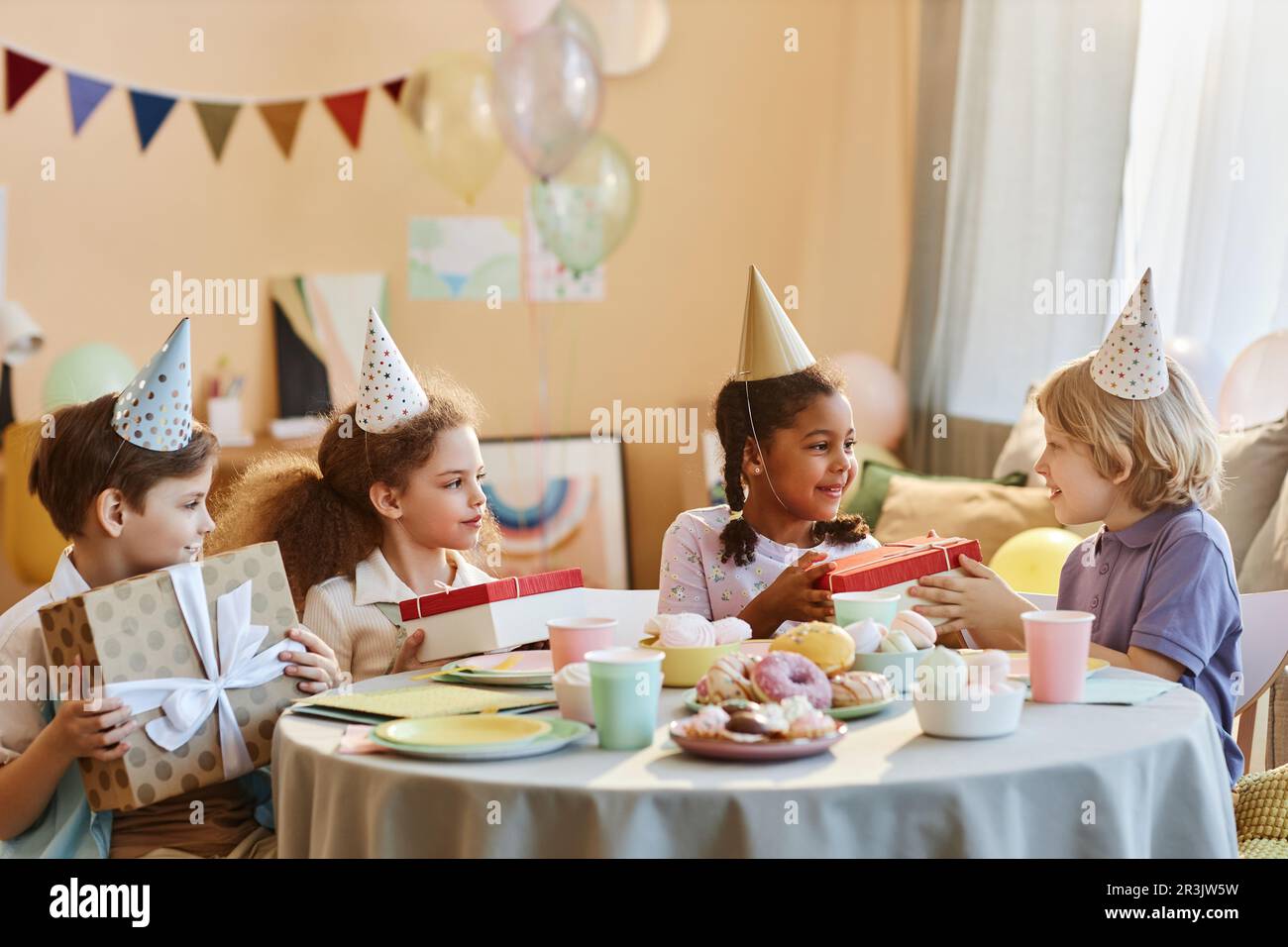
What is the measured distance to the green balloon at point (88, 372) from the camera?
4.21 meters

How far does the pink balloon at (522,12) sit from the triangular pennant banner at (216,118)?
1229 millimetres

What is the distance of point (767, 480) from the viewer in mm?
2021

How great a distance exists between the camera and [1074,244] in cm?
358

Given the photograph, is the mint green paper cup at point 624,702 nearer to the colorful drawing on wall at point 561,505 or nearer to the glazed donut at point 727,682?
the glazed donut at point 727,682

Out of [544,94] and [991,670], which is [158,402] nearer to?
[991,670]

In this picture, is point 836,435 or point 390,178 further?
point 390,178

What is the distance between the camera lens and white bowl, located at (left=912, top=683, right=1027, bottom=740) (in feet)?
3.89

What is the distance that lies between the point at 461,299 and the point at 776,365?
2963mm

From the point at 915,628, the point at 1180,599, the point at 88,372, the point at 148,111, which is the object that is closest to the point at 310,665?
the point at 915,628

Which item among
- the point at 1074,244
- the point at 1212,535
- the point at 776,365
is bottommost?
the point at 1212,535

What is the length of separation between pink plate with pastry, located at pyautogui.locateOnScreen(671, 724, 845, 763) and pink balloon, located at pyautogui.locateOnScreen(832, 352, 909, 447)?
10.4 feet

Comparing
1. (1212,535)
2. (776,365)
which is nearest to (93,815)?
(776,365)

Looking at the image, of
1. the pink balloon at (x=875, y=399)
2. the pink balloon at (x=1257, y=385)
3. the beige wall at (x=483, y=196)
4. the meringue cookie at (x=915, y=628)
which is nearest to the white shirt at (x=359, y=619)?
the meringue cookie at (x=915, y=628)
